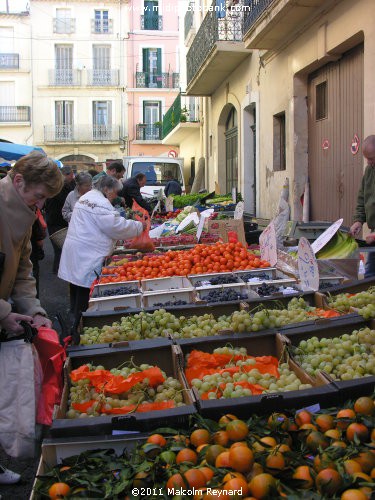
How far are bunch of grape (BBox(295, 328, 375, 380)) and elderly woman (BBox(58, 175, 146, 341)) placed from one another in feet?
8.94

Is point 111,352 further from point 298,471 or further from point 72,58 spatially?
point 72,58

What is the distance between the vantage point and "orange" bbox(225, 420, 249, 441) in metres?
2.18

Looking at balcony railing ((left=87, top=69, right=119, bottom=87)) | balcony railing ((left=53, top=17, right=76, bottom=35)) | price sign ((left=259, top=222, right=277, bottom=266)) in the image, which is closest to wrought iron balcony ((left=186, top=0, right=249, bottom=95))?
price sign ((left=259, top=222, right=277, bottom=266))

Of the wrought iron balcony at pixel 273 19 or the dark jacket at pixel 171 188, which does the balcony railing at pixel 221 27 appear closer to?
the wrought iron balcony at pixel 273 19

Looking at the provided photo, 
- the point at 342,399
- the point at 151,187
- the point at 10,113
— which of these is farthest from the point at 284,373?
the point at 10,113

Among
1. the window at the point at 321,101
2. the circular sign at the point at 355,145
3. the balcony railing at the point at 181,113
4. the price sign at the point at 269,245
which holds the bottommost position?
the price sign at the point at 269,245

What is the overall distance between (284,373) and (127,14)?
4129cm

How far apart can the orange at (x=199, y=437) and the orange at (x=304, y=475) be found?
38cm

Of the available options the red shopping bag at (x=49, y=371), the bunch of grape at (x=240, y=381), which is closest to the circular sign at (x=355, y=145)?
the bunch of grape at (x=240, y=381)

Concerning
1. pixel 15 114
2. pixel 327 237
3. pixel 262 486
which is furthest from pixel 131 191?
pixel 15 114

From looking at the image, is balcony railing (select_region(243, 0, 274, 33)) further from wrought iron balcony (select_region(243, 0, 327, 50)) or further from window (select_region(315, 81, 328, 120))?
window (select_region(315, 81, 328, 120))

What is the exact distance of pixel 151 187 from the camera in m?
16.3

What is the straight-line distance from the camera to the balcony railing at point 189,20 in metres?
21.2

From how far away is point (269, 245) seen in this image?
18.4 feet
